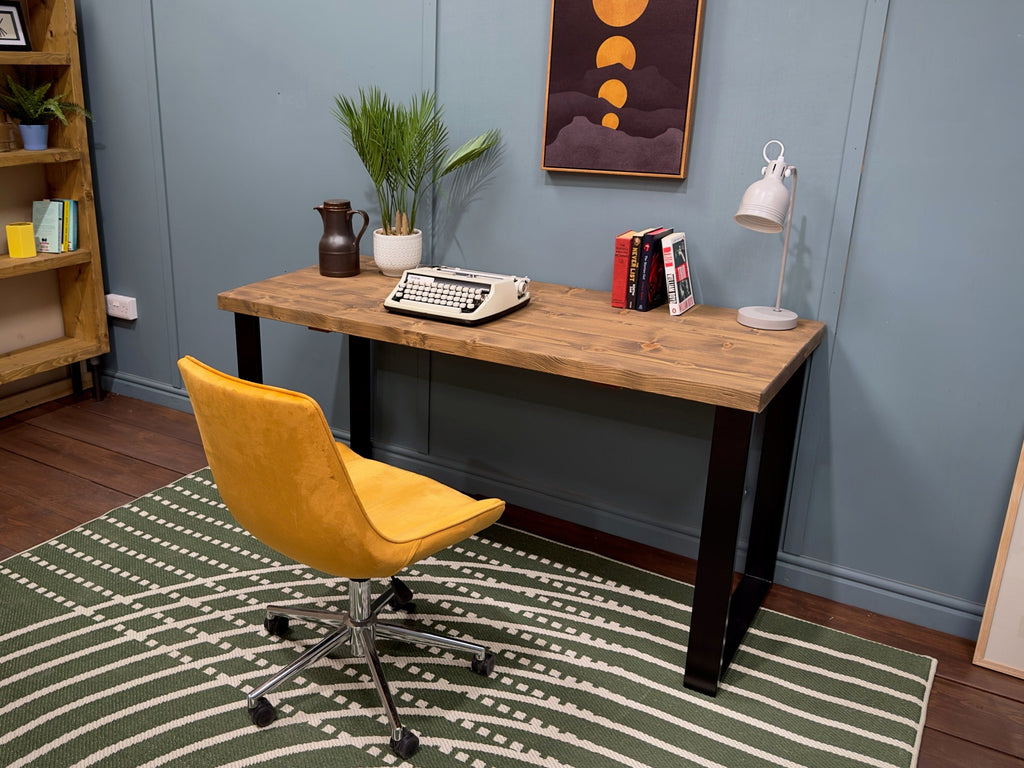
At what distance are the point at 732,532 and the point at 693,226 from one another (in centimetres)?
96

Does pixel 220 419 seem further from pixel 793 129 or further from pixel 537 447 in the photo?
Answer: pixel 793 129

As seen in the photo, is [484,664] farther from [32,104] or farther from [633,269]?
[32,104]

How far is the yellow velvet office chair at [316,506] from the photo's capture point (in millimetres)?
1648

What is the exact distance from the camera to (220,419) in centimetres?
172

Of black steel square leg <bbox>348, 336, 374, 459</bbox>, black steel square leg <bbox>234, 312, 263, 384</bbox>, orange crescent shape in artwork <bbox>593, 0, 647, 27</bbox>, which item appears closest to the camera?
orange crescent shape in artwork <bbox>593, 0, 647, 27</bbox>

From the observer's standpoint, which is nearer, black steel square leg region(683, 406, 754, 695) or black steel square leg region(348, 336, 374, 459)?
black steel square leg region(683, 406, 754, 695)

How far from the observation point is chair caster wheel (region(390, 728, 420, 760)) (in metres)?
1.87

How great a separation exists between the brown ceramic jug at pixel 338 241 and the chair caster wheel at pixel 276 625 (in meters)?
1.09

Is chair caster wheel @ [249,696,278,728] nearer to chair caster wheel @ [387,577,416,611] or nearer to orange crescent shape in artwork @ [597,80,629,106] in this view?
chair caster wheel @ [387,577,416,611]

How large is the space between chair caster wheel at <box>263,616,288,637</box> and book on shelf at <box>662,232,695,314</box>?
4.35 ft

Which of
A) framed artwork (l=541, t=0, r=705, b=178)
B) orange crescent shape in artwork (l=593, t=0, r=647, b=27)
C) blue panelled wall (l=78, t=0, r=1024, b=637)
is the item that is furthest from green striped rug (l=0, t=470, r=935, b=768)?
orange crescent shape in artwork (l=593, t=0, r=647, b=27)

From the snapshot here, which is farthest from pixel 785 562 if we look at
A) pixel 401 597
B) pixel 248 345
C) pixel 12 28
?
pixel 12 28

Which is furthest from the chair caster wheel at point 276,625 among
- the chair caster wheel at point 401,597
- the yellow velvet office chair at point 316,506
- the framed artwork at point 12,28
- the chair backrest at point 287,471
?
the framed artwork at point 12,28

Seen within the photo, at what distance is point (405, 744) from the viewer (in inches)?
73.5
